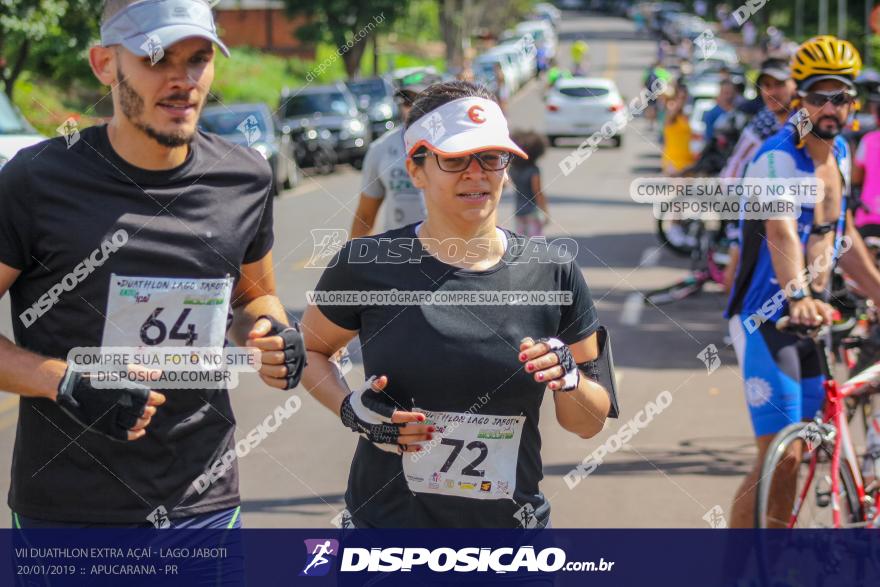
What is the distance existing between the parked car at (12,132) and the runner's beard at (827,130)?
8179mm

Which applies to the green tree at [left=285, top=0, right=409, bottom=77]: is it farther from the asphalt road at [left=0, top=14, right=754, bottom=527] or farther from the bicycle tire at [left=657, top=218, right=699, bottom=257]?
the bicycle tire at [left=657, top=218, right=699, bottom=257]

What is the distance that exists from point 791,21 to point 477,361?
217 feet

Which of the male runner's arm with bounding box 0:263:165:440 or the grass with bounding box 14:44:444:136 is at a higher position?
the male runner's arm with bounding box 0:263:165:440

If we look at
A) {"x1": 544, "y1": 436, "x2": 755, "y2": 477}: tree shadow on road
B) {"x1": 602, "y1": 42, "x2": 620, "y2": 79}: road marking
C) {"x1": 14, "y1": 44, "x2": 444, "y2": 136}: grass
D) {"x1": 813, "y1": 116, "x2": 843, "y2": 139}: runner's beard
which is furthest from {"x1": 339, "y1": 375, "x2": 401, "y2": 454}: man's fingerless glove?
{"x1": 602, "y1": 42, "x2": 620, "y2": 79}: road marking

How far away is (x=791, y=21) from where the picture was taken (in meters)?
66.1

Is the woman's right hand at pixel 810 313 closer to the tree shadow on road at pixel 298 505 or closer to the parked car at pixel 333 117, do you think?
the tree shadow on road at pixel 298 505

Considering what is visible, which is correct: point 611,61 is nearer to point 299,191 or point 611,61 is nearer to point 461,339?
point 299,191

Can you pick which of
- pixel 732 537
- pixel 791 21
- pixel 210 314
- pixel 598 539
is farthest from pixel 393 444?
pixel 791 21

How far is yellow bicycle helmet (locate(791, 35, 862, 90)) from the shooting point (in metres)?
5.57

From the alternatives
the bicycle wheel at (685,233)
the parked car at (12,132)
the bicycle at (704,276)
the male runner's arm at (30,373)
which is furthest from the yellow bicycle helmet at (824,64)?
the bicycle wheel at (685,233)

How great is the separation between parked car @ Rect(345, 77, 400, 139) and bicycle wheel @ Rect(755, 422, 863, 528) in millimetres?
26932

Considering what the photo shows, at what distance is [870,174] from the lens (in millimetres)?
10242

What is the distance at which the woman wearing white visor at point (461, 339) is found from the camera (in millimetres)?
3461

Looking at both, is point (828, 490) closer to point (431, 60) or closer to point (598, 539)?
point (598, 539)
